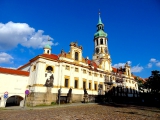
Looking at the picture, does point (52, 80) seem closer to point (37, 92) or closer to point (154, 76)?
point (37, 92)

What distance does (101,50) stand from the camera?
161 feet

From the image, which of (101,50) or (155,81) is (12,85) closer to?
(101,50)

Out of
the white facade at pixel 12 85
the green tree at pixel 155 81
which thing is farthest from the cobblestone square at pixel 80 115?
the green tree at pixel 155 81

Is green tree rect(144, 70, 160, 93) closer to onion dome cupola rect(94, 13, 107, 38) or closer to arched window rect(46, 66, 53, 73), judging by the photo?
onion dome cupola rect(94, 13, 107, 38)

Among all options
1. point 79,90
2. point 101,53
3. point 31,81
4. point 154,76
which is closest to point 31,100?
point 31,81

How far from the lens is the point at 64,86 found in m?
31.1

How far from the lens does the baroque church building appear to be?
1056 inches

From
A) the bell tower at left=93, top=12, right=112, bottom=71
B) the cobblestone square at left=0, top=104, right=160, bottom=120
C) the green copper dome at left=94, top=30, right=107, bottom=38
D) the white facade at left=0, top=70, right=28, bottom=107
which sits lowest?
the cobblestone square at left=0, top=104, right=160, bottom=120

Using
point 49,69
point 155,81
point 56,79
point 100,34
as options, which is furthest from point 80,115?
point 100,34

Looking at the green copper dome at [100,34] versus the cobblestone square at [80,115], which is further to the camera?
the green copper dome at [100,34]

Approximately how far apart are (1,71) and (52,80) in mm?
10457

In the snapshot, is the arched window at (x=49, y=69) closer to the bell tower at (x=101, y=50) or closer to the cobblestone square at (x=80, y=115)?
the cobblestone square at (x=80, y=115)

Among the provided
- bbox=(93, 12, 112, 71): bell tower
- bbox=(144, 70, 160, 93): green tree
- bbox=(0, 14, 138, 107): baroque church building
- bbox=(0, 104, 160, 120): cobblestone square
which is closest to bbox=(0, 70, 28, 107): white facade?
bbox=(0, 14, 138, 107): baroque church building

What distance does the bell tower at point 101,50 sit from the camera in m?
45.0
